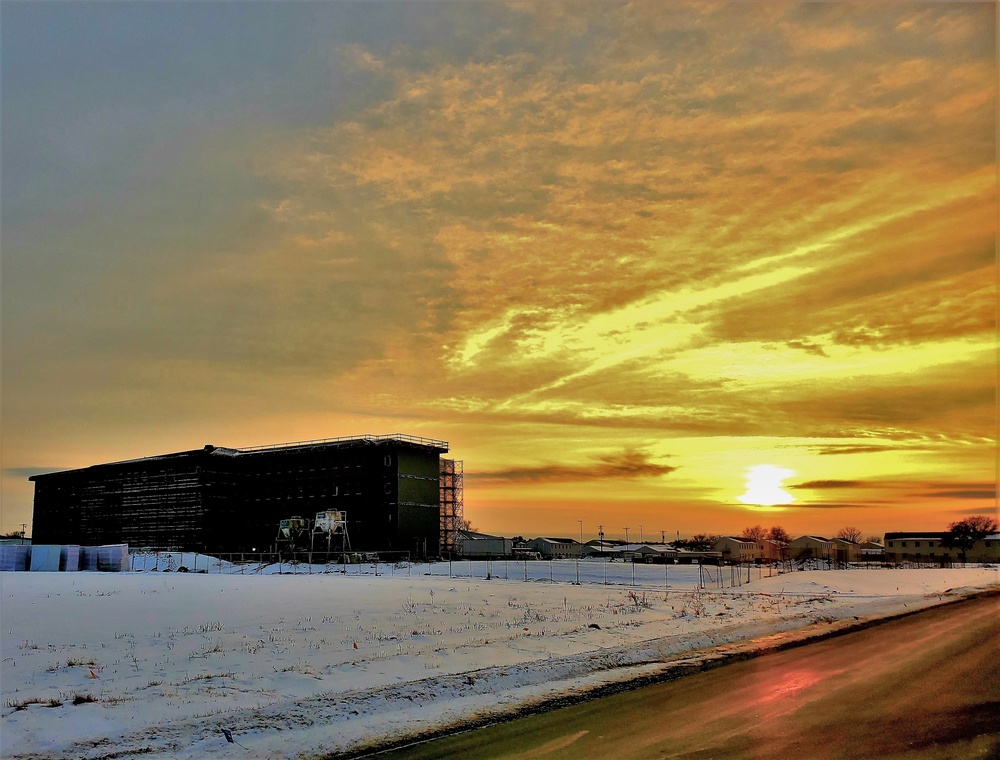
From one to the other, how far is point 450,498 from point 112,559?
54.2 metres

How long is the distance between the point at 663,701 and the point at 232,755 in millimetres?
7454

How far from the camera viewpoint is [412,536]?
9281cm

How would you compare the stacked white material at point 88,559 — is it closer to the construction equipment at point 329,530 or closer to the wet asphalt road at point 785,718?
the construction equipment at point 329,530

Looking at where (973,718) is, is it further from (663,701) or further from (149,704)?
(149,704)

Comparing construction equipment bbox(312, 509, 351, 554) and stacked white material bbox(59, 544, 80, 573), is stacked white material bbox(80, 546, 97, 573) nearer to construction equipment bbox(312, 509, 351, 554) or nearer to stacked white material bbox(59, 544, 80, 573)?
stacked white material bbox(59, 544, 80, 573)

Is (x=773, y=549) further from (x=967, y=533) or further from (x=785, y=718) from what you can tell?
(x=785, y=718)

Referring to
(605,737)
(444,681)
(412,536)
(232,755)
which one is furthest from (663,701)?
(412,536)

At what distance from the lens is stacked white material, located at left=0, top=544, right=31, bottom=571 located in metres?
68.4

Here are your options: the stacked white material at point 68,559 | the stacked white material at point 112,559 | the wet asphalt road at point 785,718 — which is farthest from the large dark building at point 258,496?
the wet asphalt road at point 785,718

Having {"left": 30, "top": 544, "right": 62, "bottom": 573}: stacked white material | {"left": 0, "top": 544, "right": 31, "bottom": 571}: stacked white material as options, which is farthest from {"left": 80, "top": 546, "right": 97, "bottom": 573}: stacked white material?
{"left": 0, "top": 544, "right": 31, "bottom": 571}: stacked white material

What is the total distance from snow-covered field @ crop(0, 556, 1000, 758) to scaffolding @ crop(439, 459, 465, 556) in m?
Answer: 80.6

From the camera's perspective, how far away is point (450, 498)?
4668 inches

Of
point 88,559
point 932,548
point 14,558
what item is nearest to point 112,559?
point 88,559

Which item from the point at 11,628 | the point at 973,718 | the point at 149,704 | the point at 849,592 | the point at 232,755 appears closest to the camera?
the point at 232,755
